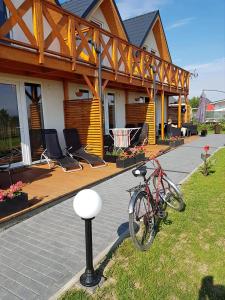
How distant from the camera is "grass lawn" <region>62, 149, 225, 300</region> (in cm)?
223

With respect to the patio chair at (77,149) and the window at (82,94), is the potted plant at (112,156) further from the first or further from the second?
the window at (82,94)

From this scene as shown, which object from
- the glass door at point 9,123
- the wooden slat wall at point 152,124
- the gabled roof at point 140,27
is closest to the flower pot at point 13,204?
the glass door at point 9,123

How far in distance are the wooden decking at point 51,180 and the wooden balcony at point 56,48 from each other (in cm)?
253

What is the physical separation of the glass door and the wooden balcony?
0.60 metres

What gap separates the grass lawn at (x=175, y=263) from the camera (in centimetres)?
223

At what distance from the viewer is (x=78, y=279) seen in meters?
2.39

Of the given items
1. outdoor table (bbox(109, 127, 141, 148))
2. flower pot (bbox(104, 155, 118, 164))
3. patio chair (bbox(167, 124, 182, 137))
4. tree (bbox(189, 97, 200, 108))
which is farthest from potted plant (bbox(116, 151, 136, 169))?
tree (bbox(189, 97, 200, 108))

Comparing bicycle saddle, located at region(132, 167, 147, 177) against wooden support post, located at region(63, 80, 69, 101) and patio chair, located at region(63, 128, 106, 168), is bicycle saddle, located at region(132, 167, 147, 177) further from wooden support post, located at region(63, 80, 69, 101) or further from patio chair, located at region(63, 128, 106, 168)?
wooden support post, located at region(63, 80, 69, 101)

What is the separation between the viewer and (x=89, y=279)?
2338mm

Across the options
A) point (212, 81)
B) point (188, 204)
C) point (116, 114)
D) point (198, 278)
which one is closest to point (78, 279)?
point (198, 278)

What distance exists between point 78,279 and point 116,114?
9.86m

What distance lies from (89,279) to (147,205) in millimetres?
1143

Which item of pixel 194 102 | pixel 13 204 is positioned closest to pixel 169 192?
pixel 13 204

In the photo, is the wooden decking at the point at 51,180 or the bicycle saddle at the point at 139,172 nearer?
the bicycle saddle at the point at 139,172
